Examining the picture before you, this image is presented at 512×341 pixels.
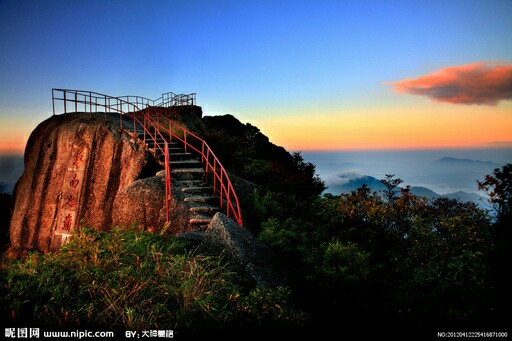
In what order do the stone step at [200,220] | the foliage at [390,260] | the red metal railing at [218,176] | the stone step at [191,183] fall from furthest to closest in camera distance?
the stone step at [191,183], the red metal railing at [218,176], the stone step at [200,220], the foliage at [390,260]

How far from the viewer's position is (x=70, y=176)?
1385 centimetres

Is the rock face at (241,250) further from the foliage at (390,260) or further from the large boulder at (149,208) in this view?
the large boulder at (149,208)

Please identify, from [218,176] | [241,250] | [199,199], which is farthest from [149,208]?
[241,250]

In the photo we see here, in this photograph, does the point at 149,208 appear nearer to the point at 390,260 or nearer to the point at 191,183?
the point at 191,183

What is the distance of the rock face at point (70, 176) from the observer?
12633 millimetres

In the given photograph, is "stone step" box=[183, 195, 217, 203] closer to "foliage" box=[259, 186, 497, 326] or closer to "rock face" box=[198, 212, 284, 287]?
"foliage" box=[259, 186, 497, 326]

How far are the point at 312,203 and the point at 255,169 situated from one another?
334cm

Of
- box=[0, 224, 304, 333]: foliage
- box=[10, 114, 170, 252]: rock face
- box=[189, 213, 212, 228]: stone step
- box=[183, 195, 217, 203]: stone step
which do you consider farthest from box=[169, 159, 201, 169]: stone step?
box=[0, 224, 304, 333]: foliage

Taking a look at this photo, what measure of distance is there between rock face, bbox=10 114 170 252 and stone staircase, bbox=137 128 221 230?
113cm

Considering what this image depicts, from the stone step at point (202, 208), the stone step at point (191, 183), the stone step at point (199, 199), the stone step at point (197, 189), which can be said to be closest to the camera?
the stone step at point (202, 208)

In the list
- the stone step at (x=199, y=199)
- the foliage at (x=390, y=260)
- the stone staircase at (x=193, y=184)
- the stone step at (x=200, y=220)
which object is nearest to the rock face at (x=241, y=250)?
the foliage at (x=390, y=260)

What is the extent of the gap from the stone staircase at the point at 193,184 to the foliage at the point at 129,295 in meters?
3.23

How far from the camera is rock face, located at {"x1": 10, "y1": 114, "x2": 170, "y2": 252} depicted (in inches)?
497

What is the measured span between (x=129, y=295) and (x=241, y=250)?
2230mm
